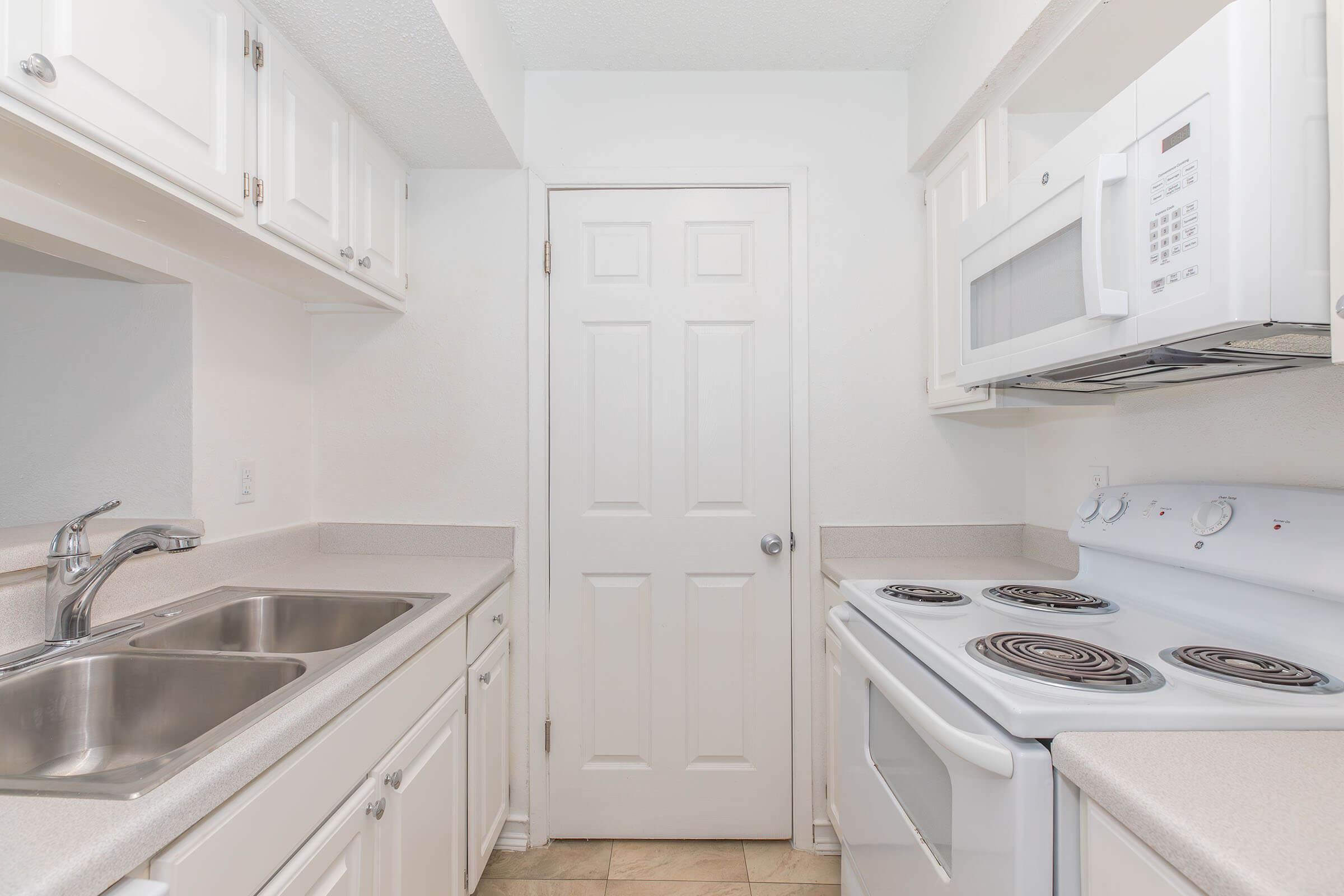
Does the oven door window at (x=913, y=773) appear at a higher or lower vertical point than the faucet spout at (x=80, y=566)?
lower

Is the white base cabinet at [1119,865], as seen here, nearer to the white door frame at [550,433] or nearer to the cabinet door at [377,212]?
the white door frame at [550,433]

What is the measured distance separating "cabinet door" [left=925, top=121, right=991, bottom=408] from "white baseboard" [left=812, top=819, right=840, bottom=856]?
1.35 metres

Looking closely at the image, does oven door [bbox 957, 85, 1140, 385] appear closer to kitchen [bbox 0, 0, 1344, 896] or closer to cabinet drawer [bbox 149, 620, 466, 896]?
kitchen [bbox 0, 0, 1344, 896]

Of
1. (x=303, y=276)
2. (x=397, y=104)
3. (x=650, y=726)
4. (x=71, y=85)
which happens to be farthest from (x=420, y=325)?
(x=650, y=726)

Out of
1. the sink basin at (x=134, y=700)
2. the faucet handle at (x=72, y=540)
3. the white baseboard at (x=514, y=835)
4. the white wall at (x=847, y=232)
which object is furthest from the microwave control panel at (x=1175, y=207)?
the white baseboard at (x=514, y=835)

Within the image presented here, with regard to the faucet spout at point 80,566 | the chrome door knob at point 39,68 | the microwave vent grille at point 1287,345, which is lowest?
the faucet spout at point 80,566

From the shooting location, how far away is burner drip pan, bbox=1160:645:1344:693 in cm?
85

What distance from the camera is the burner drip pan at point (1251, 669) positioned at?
85cm

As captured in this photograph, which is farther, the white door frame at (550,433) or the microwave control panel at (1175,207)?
the white door frame at (550,433)

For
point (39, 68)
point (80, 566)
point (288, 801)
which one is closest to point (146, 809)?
point (288, 801)

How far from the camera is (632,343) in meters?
2.02

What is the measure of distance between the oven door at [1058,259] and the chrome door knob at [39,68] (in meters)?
1.47

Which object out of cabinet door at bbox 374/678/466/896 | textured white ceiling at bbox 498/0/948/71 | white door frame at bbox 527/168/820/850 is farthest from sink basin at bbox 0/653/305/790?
textured white ceiling at bbox 498/0/948/71

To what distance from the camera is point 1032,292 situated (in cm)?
122
